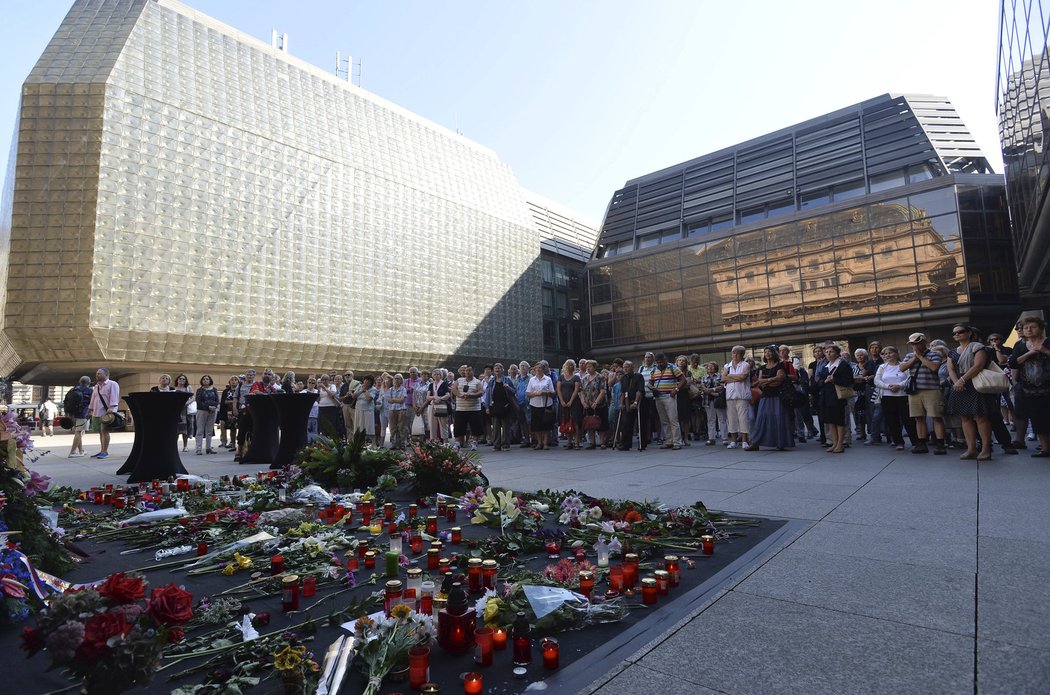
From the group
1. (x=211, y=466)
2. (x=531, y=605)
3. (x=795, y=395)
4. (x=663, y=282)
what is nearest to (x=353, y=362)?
(x=663, y=282)

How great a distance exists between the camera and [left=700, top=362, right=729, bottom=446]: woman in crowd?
1035cm

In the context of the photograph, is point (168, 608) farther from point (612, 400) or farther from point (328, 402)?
point (328, 402)

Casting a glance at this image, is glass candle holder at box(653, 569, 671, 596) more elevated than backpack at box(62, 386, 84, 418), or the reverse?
backpack at box(62, 386, 84, 418)

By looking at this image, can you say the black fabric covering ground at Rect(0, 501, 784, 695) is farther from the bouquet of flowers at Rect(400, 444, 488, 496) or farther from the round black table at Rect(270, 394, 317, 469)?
the round black table at Rect(270, 394, 317, 469)

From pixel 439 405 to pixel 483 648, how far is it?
10.2 m

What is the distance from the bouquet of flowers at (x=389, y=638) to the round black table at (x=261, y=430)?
8.00 meters

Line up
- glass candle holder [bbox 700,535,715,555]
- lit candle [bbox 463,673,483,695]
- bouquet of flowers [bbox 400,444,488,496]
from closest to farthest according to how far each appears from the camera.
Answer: lit candle [bbox 463,673,483,695]
glass candle holder [bbox 700,535,715,555]
bouquet of flowers [bbox 400,444,488,496]

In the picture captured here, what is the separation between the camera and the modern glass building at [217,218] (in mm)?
25031

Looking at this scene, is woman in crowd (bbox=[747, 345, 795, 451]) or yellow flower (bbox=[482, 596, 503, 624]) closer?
yellow flower (bbox=[482, 596, 503, 624])

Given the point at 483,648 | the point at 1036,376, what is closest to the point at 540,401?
the point at 1036,376

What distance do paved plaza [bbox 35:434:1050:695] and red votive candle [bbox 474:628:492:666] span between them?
40cm

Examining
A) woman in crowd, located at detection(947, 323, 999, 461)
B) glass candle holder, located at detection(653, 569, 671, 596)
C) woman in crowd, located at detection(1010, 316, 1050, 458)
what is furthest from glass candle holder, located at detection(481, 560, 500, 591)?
woman in crowd, located at detection(1010, 316, 1050, 458)

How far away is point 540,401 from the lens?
10.7 metres

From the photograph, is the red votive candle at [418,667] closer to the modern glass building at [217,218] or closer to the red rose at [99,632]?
the red rose at [99,632]
